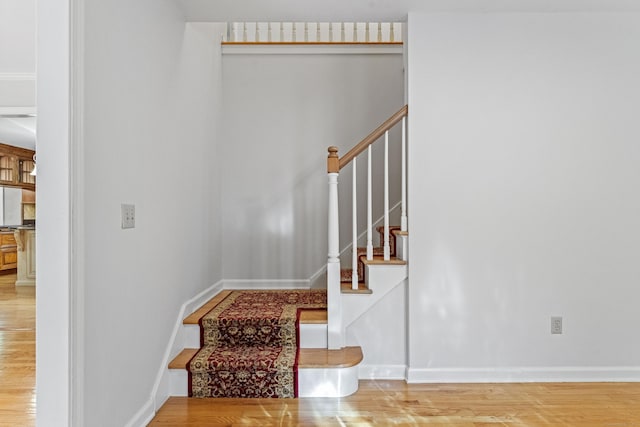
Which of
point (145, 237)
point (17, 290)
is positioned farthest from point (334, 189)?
point (17, 290)

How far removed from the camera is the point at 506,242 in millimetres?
2949

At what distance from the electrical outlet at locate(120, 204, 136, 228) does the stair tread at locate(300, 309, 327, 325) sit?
1.34 meters

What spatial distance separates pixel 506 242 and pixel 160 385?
2.45 meters

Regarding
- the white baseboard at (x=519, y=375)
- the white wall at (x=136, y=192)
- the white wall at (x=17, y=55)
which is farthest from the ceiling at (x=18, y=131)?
the white baseboard at (x=519, y=375)

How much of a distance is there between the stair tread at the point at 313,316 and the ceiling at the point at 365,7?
84.8 inches

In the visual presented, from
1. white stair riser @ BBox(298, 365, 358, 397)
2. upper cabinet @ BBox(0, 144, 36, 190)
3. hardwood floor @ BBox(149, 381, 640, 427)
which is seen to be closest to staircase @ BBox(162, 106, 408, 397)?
white stair riser @ BBox(298, 365, 358, 397)

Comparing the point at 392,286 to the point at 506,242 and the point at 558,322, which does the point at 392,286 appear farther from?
the point at 558,322

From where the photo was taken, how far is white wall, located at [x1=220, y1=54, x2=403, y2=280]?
4215 mm

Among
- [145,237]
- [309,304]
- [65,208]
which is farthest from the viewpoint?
[309,304]

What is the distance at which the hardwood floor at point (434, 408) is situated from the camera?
2344 mm

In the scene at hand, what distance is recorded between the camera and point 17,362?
10.4 feet

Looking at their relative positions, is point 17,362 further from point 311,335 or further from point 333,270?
point 333,270

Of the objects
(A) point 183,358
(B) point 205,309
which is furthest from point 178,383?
(B) point 205,309

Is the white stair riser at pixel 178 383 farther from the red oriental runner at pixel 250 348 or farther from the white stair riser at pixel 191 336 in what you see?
the white stair riser at pixel 191 336
